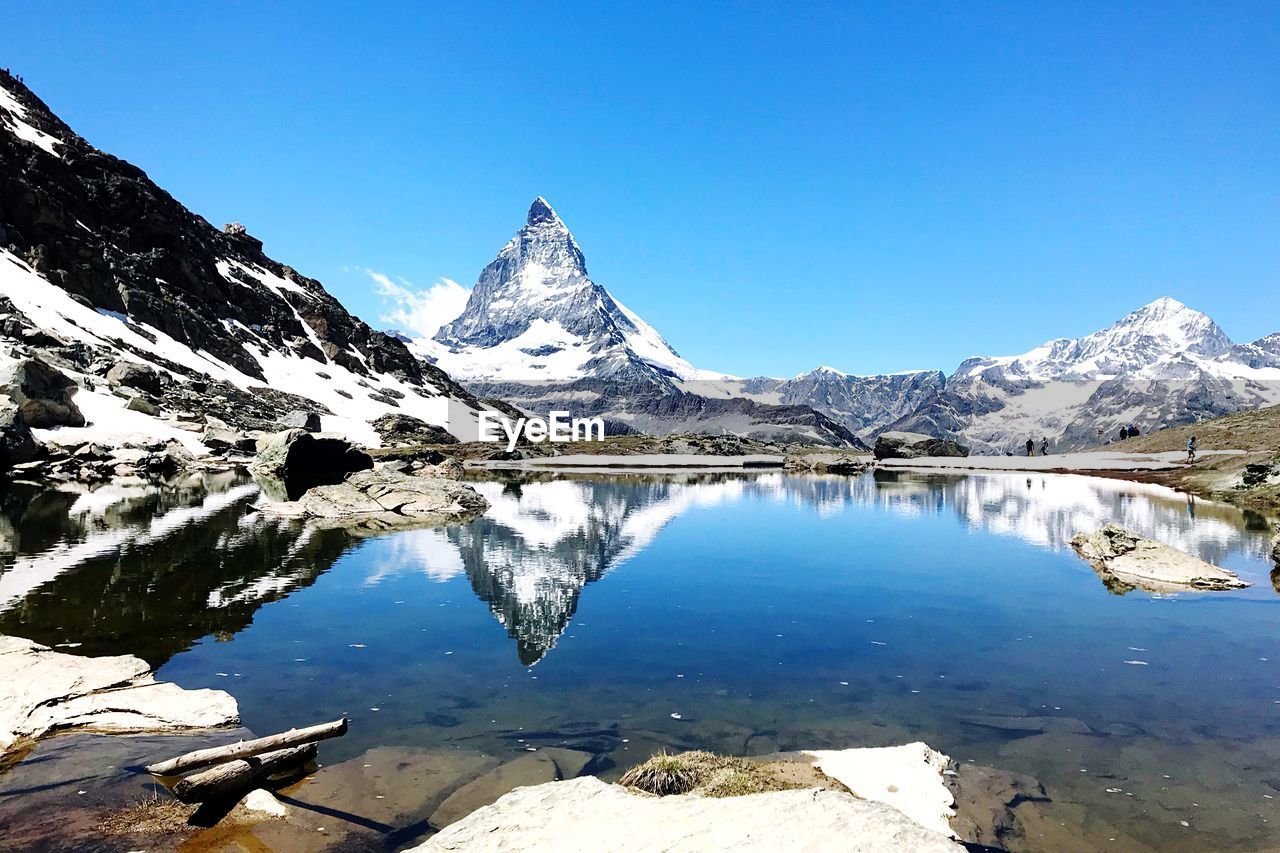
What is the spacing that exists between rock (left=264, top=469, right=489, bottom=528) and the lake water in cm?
596

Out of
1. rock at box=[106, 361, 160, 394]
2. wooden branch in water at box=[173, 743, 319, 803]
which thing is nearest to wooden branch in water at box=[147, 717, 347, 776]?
wooden branch in water at box=[173, 743, 319, 803]

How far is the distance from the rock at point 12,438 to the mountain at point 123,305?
30.2 ft

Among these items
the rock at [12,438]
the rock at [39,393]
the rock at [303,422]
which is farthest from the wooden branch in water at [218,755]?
the rock at [303,422]

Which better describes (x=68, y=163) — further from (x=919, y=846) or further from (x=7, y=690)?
(x=919, y=846)

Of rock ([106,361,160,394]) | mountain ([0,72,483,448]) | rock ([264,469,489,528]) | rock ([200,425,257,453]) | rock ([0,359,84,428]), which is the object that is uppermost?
mountain ([0,72,483,448])

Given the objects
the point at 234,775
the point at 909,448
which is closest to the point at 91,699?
the point at 234,775

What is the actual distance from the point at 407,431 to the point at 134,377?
7098 cm

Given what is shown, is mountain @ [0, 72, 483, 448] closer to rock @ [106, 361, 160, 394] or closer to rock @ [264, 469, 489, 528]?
rock @ [106, 361, 160, 394]

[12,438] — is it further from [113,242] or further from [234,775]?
[113,242]

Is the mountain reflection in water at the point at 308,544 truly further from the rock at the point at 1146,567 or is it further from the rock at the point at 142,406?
the rock at the point at 142,406

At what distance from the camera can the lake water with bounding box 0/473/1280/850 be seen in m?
12.7

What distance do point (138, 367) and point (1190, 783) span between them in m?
127

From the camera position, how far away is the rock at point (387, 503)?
154ft

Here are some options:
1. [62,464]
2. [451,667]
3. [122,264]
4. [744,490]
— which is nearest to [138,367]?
[62,464]
